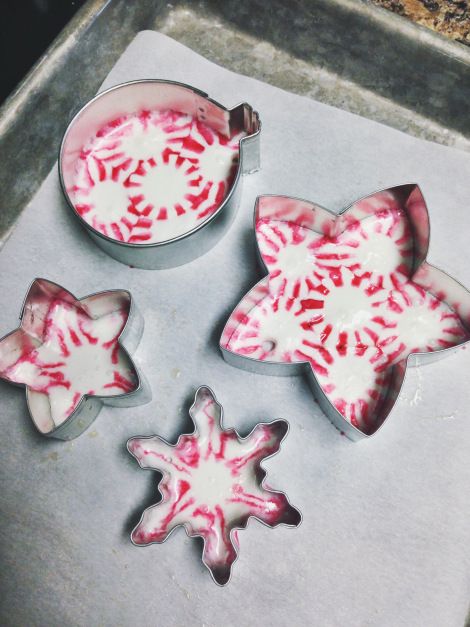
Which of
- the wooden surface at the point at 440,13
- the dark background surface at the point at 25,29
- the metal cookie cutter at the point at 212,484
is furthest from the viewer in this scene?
the dark background surface at the point at 25,29

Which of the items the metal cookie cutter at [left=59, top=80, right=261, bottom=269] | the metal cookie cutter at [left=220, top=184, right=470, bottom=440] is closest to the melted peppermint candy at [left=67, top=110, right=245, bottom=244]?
the metal cookie cutter at [left=59, top=80, right=261, bottom=269]

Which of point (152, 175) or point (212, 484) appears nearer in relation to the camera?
point (212, 484)

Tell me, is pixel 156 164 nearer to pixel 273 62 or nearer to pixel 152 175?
pixel 152 175

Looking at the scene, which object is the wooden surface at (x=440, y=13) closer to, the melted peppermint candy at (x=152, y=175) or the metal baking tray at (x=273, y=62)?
the metal baking tray at (x=273, y=62)

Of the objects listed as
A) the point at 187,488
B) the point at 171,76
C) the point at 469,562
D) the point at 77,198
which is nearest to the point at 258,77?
the point at 171,76

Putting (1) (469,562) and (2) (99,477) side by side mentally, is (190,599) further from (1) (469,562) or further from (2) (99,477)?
(1) (469,562)

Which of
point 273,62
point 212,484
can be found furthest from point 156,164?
point 212,484

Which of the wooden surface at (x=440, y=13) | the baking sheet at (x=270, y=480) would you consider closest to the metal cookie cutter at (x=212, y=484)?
the baking sheet at (x=270, y=480)
